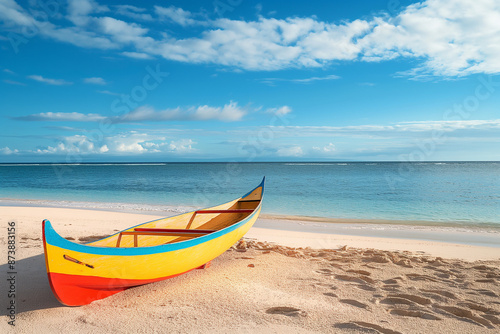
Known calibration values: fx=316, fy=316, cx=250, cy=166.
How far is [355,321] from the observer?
3723mm

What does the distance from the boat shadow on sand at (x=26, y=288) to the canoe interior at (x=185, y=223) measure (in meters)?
0.86

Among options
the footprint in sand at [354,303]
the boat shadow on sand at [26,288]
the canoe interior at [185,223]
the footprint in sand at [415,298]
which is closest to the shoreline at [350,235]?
the canoe interior at [185,223]

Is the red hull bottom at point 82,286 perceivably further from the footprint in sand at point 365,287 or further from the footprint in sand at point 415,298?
the footprint in sand at point 415,298

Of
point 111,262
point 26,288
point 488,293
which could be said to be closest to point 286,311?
point 111,262

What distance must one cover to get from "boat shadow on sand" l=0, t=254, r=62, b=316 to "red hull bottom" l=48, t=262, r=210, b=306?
47 cm

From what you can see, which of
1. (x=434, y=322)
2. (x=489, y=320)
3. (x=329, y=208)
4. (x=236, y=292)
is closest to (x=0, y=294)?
(x=236, y=292)

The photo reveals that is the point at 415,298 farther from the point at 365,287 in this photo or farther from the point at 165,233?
the point at 165,233

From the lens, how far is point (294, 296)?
4.48 meters

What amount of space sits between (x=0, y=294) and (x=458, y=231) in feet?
38.7

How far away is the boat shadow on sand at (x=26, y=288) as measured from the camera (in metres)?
4.02

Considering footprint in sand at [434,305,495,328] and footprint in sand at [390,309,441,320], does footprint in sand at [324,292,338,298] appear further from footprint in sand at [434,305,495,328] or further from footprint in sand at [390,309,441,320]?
footprint in sand at [434,305,495,328]

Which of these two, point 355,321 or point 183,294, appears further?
point 183,294

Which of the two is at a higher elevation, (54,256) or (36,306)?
(54,256)

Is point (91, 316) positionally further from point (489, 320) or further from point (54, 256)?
point (489, 320)
